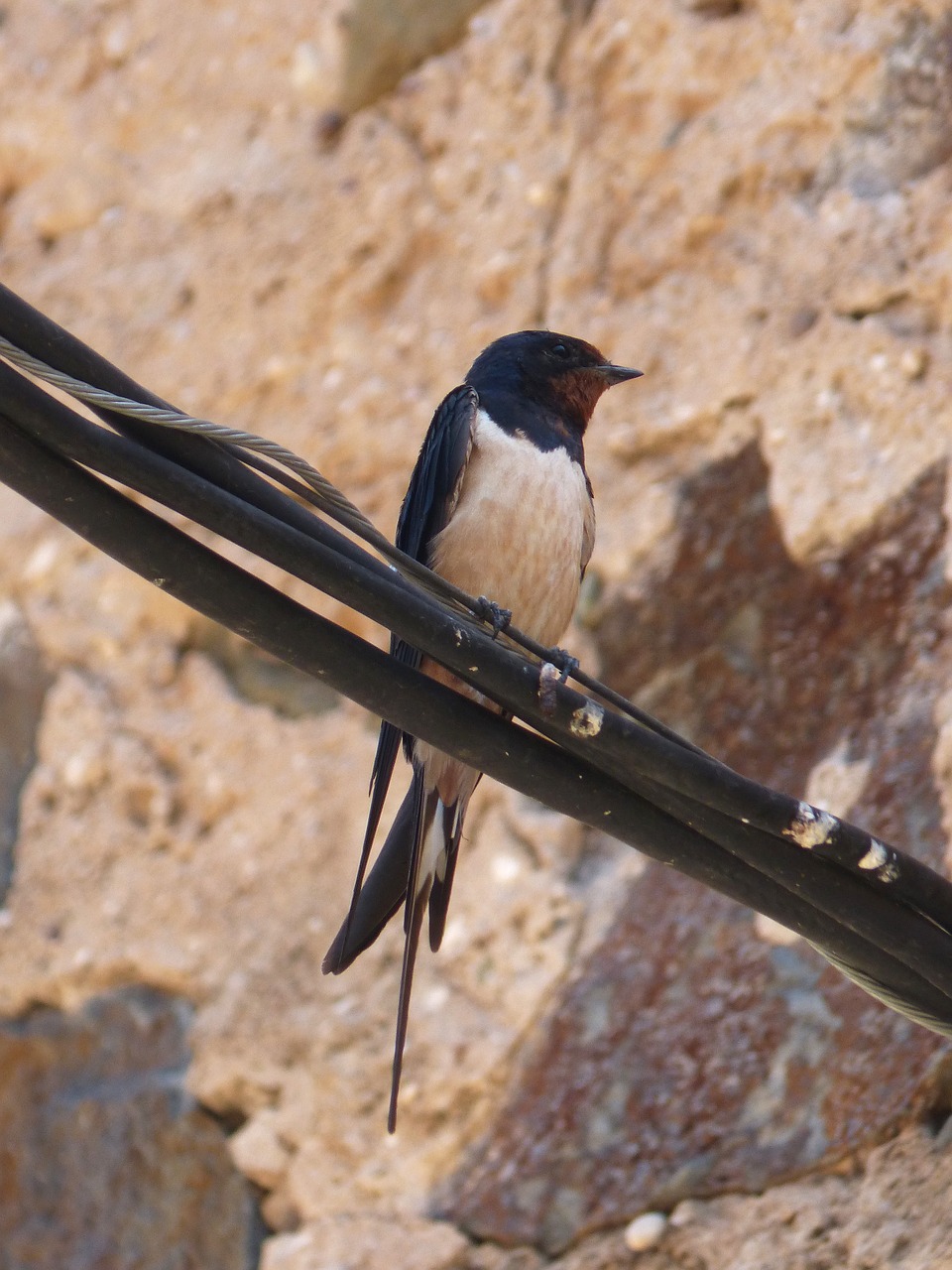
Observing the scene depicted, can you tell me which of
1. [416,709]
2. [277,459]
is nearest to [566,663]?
[416,709]

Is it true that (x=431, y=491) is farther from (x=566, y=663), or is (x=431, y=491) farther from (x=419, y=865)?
(x=566, y=663)

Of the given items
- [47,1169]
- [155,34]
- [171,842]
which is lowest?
[47,1169]

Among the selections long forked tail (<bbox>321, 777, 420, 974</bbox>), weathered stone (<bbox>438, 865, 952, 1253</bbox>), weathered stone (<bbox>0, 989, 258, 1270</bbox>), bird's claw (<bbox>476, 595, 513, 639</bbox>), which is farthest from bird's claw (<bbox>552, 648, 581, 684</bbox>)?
weathered stone (<bbox>0, 989, 258, 1270</bbox>)

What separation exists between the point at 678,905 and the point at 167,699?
1.44m

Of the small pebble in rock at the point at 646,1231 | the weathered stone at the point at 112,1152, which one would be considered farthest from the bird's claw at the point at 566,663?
the weathered stone at the point at 112,1152

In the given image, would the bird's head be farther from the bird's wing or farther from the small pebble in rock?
the small pebble in rock

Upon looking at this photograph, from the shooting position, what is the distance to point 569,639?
332 cm

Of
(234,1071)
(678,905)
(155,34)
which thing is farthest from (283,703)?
(155,34)

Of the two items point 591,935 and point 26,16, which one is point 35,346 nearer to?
point 591,935

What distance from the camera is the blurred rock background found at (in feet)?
8.65

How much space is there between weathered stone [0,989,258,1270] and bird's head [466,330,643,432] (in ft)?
4.95

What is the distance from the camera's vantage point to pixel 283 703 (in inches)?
148

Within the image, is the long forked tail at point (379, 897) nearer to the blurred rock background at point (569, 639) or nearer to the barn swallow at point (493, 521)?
the barn swallow at point (493, 521)

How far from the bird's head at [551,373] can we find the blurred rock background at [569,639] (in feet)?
1.78
